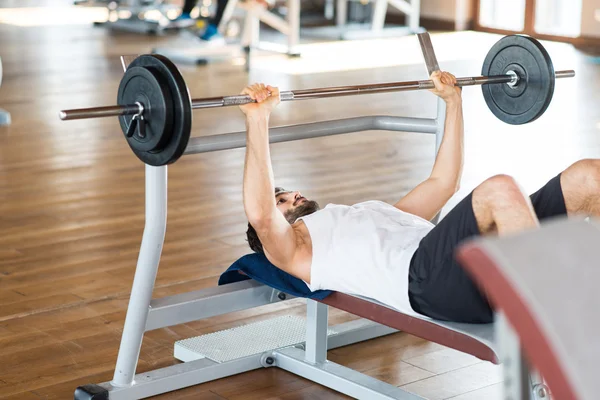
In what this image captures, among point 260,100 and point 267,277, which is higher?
point 260,100

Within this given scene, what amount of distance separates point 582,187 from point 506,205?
0.35 meters

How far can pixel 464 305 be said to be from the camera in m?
1.87

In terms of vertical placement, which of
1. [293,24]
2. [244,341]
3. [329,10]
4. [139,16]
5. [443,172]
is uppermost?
[329,10]

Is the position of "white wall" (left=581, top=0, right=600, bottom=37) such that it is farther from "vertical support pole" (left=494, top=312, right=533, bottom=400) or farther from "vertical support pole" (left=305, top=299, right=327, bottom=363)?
"vertical support pole" (left=494, top=312, right=533, bottom=400)

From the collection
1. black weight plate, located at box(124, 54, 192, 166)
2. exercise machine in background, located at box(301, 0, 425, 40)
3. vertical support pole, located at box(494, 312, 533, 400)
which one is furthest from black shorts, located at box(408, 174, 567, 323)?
exercise machine in background, located at box(301, 0, 425, 40)

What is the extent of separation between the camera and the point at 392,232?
212 centimetres

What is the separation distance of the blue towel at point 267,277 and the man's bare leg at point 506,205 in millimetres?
450

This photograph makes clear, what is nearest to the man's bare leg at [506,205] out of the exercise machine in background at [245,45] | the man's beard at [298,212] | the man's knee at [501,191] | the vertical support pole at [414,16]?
the man's knee at [501,191]

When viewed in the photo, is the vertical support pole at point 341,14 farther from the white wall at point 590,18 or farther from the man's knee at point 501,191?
the man's knee at point 501,191

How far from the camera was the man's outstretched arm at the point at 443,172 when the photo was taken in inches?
93.7

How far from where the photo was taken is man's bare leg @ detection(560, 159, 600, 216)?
2.03m

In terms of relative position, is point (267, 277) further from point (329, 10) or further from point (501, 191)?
point (329, 10)

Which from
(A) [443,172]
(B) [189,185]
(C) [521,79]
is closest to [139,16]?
(B) [189,185]

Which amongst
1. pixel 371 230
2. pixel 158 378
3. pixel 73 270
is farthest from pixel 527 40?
pixel 73 270
